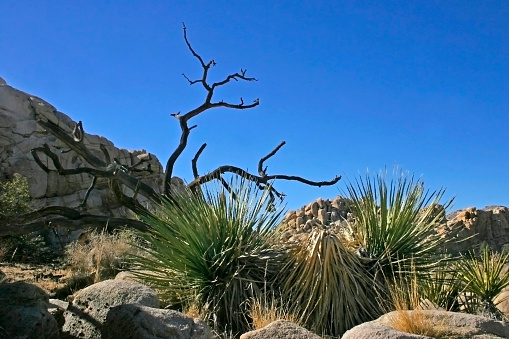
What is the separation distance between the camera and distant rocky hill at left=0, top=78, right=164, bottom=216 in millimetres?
24469

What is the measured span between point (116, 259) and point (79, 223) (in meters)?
A: 1.02

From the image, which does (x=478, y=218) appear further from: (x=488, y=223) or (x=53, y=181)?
(x=53, y=181)

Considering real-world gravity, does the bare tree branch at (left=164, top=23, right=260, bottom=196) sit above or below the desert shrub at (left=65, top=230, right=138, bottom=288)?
above

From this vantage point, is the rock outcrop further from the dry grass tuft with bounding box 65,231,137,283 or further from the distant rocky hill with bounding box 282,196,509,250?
the dry grass tuft with bounding box 65,231,137,283

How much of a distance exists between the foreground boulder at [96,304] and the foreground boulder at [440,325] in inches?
81.5

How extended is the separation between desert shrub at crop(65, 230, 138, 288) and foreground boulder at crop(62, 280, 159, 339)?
4237mm

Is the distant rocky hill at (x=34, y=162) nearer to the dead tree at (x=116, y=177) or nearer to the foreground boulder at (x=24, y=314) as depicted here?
the dead tree at (x=116, y=177)

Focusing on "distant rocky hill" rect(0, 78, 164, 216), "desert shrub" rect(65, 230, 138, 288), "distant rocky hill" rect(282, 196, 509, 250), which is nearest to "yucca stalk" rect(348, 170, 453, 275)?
"desert shrub" rect(65, 230, 138, 288)

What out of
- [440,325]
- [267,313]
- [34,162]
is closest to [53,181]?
[34,162]

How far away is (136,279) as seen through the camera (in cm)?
737

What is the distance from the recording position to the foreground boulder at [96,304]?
17.7 ft

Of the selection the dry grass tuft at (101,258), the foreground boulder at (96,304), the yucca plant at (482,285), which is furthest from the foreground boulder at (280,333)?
the dry grass tuft at (101,258)

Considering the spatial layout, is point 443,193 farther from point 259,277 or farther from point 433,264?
point 259,277

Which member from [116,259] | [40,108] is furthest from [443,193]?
[40,108]
